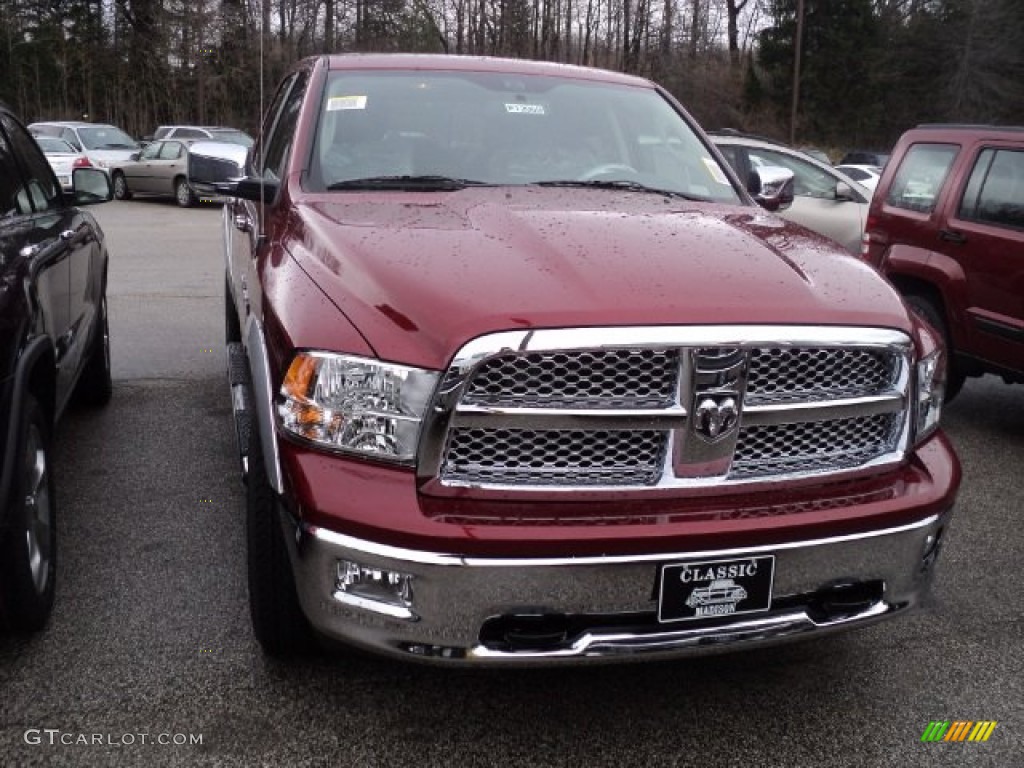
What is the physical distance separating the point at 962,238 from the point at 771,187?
2066 millimetres

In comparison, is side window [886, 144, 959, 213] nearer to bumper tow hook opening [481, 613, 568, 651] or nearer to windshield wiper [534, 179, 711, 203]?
windshield wiper [534, 179, 711, 203]

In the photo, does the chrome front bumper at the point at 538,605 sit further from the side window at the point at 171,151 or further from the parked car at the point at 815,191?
the side window at the point at 171,151

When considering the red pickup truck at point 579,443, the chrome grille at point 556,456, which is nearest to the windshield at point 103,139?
the red pickup truck at point 579,443

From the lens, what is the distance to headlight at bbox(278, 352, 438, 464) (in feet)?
7.57

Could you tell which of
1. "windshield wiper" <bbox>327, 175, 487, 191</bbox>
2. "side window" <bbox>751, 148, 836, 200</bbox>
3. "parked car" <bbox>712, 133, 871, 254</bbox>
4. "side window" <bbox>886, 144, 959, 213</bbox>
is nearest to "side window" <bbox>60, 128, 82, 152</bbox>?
"parked car" <bbox>712, 133, 871, 254</bbox>

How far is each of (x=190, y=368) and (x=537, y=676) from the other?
4.50 metres

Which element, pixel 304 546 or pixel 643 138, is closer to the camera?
pixel 304 546

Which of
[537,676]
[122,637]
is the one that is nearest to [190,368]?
[122,637]

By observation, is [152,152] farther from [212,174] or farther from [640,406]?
[640,406]

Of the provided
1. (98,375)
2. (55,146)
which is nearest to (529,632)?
(98,375)

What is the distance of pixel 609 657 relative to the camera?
2.35 meters

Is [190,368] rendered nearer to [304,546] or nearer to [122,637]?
[122,637]

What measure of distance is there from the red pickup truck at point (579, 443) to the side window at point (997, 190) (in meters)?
3.27

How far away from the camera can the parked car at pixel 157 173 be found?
20703 millimetres
